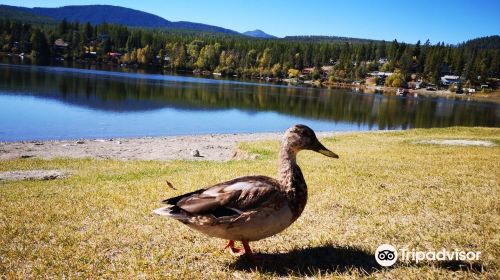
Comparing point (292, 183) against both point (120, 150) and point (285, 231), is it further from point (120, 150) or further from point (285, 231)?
point (120, 150)

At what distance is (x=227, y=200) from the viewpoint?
5812 millimetres

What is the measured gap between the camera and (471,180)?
13.1m

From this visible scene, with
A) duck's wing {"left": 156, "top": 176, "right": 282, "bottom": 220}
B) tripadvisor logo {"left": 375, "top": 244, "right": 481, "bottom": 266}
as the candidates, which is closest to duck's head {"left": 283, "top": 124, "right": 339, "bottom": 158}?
duck's wing {"left": 156, "top": 176, "right": 282, "bottom": 220}

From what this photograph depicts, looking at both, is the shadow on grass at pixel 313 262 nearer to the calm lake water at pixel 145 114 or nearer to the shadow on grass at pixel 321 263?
the shadow on grass at pixel 321 263

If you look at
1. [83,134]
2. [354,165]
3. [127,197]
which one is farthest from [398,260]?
[83,134]

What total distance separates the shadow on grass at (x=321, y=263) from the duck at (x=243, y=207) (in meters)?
0.37

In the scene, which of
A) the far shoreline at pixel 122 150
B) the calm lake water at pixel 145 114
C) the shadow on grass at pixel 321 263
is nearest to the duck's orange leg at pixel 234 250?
the shadow on grass at pixel 321 263

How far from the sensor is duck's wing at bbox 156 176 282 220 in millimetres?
5770

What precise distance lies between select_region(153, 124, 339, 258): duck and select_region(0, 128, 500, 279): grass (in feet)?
2.34

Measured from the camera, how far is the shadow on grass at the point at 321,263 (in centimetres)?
591

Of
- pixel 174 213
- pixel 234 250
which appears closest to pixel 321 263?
pixel 234 250

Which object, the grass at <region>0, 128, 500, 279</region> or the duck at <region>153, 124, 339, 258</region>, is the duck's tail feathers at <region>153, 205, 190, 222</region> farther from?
the grass at <region>0, 128, 500, 279</region>

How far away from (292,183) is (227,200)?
107 centimetres

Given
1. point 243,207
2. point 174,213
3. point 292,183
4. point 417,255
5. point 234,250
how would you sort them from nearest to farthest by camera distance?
point 243,207 → point 174,213 → point 292,183 → point 417,255 → point 234,250
